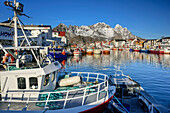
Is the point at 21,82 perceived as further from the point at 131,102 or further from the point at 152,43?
the point at 152,43

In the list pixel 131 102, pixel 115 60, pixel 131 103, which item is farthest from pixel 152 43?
pixel 131 103

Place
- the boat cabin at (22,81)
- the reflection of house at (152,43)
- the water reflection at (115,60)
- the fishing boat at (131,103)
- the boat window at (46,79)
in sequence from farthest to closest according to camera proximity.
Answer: the reflection of house at (152,43) → the water reflection at (115,60) → the fishing boat at (131,103) → the boat window at (46,79) → the boat cabin at (22,81)

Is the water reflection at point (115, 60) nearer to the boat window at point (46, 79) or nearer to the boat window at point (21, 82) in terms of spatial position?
the boat window at point (46, 79)

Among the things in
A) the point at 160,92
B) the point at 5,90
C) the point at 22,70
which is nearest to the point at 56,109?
the point at 22,70

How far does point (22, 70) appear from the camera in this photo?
30.5 feet

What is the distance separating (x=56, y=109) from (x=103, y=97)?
144 inches

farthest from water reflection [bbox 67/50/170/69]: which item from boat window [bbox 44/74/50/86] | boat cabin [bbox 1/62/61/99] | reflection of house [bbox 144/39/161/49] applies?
reflection of house [bbox 144/39/161/49]

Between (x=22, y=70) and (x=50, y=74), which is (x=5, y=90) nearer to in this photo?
(x=22, y=70)

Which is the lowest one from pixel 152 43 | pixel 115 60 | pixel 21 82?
pixel 115 60

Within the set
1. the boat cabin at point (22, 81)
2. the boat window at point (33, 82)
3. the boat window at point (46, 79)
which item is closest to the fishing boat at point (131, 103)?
→ the boat window at point (46, 79)

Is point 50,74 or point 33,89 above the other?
point 50,74

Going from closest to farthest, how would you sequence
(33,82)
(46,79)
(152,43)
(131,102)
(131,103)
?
(33,82) → (46,79) → (131,103) → (131,102) → (152,43)

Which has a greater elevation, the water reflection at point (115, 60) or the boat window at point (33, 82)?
the boat window at point (33, 82)

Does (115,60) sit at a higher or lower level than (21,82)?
lower
